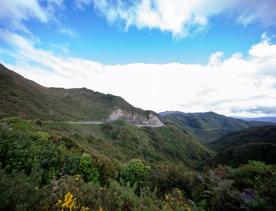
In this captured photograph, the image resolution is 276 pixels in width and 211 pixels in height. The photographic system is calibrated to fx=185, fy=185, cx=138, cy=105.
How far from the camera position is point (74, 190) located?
11.5ft

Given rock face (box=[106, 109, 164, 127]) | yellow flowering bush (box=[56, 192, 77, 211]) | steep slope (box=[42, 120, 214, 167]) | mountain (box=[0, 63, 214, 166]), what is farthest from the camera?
rock face (box=[106, 109, 164, 127])

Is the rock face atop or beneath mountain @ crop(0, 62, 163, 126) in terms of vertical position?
beneath

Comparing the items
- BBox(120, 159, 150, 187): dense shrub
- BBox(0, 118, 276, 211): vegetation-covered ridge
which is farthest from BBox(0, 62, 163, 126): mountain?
BBox(0, 118, 276, 211): vegetation-covered ridge

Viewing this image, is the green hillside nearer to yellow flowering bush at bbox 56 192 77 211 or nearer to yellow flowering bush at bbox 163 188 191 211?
yellow flowering bush at bbox 163 188 191 211

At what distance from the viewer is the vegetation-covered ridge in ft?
9.15

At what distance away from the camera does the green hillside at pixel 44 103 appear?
168ft

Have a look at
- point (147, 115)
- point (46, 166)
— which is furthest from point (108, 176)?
point (147, 115)

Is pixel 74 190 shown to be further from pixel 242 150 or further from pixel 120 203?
pixel 242 150

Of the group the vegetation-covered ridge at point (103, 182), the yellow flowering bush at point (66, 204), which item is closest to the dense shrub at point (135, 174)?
the vegetation-covered ridge at point (103, 182)

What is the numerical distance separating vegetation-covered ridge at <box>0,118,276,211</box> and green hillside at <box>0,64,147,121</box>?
37708 mm

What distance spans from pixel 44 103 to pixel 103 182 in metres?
72.6

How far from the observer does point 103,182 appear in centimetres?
695

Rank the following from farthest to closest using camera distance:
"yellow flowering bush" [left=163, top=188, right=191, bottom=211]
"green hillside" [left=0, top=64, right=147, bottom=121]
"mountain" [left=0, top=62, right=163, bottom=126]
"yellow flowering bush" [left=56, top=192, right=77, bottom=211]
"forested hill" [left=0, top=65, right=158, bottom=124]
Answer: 1. "mountain" [left=0, top=62, right=163, bottom=126]
2. "forested hill" [left=0, top=65, right=158, bottom=124]
3. "green hillside" [left=0, top=64, right=147, bottom=121]
4. "yellow flowering bush" [left=163, top=188, right=191, bottom=211]
5. "yellow flowering bush" [left=56, top=192, right=77, bottom=211]

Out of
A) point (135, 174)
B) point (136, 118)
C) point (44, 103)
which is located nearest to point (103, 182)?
point (135, 174)
